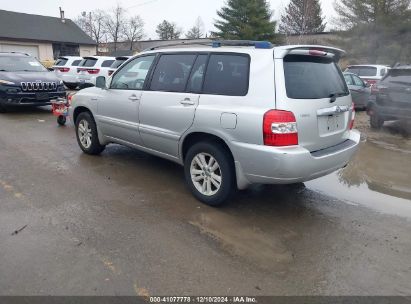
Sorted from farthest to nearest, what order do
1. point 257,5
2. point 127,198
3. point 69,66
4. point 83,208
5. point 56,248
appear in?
point 257,5 < point 69,66 < point 127,198 < point 83,208 < point 56,248

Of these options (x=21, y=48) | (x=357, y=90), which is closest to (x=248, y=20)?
(x=21, y=48)

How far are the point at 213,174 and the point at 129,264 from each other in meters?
1.52

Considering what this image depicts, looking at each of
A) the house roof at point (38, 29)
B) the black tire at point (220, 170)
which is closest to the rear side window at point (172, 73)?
the black tire at point (220, 170)

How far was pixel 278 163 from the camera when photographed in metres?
3.75

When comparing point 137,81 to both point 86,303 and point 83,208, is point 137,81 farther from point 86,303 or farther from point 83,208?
point 86,303

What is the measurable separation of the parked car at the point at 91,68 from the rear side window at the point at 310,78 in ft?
44.0

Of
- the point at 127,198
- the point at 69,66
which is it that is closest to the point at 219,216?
the point at 127,198

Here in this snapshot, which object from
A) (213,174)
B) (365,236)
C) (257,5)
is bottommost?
(365,236)

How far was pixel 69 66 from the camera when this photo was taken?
18.1 meters

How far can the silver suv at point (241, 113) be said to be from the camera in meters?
3.81

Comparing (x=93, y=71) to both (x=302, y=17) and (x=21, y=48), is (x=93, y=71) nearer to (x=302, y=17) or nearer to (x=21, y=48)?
(x=21, y=48)

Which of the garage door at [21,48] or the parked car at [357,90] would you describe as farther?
the garage door at [21,48]

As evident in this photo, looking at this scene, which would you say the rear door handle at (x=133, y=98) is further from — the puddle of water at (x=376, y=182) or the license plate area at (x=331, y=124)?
the puddle of water at (x=376, y=182)

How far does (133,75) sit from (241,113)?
86.9 inches
